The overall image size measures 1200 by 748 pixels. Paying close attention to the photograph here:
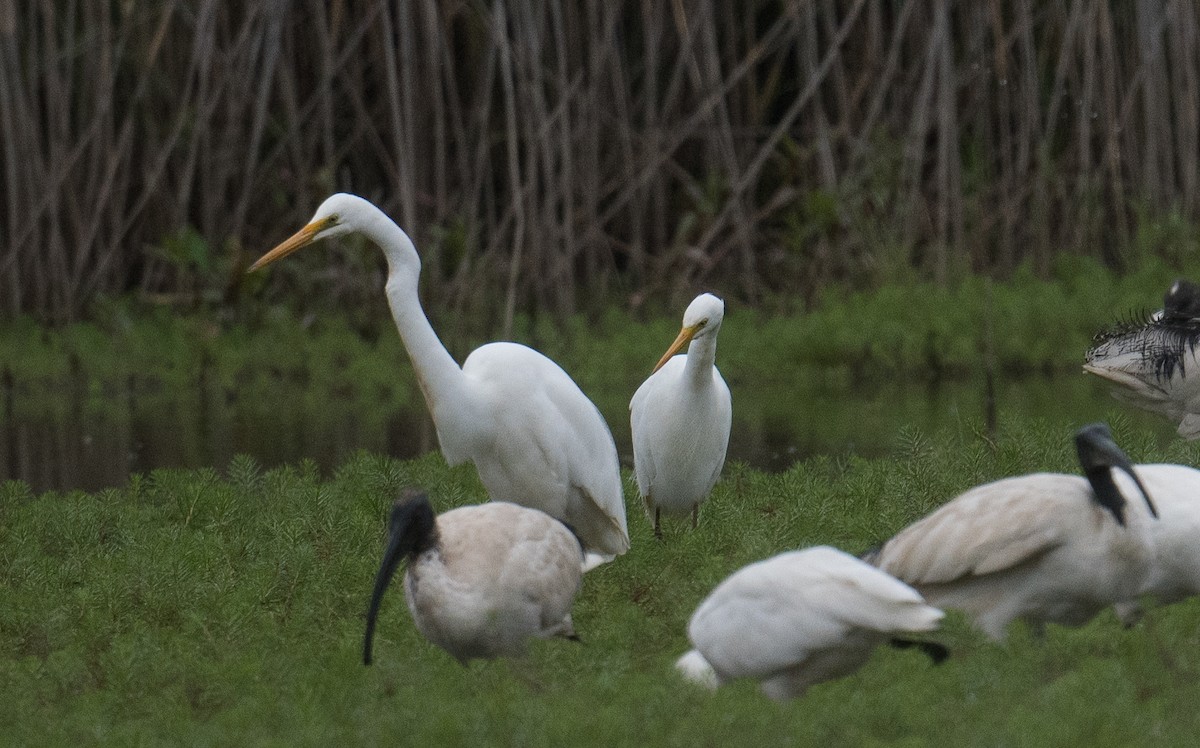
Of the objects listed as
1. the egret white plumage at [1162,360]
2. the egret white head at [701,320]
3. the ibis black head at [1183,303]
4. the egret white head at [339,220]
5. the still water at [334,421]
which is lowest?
the still water at [334,421]

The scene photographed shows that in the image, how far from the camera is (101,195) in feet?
45.6

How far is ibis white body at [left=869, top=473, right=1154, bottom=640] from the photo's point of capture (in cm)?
490

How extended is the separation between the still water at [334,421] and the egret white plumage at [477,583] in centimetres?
400

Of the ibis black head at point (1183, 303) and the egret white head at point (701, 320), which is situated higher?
the egret white head at point (701, 320)

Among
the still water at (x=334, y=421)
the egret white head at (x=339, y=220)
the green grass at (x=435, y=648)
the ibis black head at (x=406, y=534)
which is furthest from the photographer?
the still water at (x=334, y=421)

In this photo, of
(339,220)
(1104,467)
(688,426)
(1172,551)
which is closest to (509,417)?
(688,426)

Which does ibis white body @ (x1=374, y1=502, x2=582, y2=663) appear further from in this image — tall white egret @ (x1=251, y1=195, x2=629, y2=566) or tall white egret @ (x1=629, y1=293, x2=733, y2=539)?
tall white egret @ (x1=629, y1=293, x2=733, y2=539)

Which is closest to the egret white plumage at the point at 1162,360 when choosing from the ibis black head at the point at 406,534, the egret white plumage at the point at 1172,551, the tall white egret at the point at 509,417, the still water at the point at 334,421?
the still water at the point at 334,421

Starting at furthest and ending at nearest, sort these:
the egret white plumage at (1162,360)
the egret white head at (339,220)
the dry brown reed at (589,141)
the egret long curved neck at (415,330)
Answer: the dry brown reed at (589,141) → the egret white plumage at (1162,360) → the egret white head at (339,220) → the egret long curved neck at (415,330)

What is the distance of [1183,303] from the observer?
8.43 m

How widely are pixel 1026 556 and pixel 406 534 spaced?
167 cm

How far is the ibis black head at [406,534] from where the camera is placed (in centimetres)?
528

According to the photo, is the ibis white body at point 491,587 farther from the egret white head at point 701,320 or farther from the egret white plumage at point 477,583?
the egret white head at point 701,320

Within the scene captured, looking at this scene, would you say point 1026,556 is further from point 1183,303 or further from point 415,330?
point 1183,303
